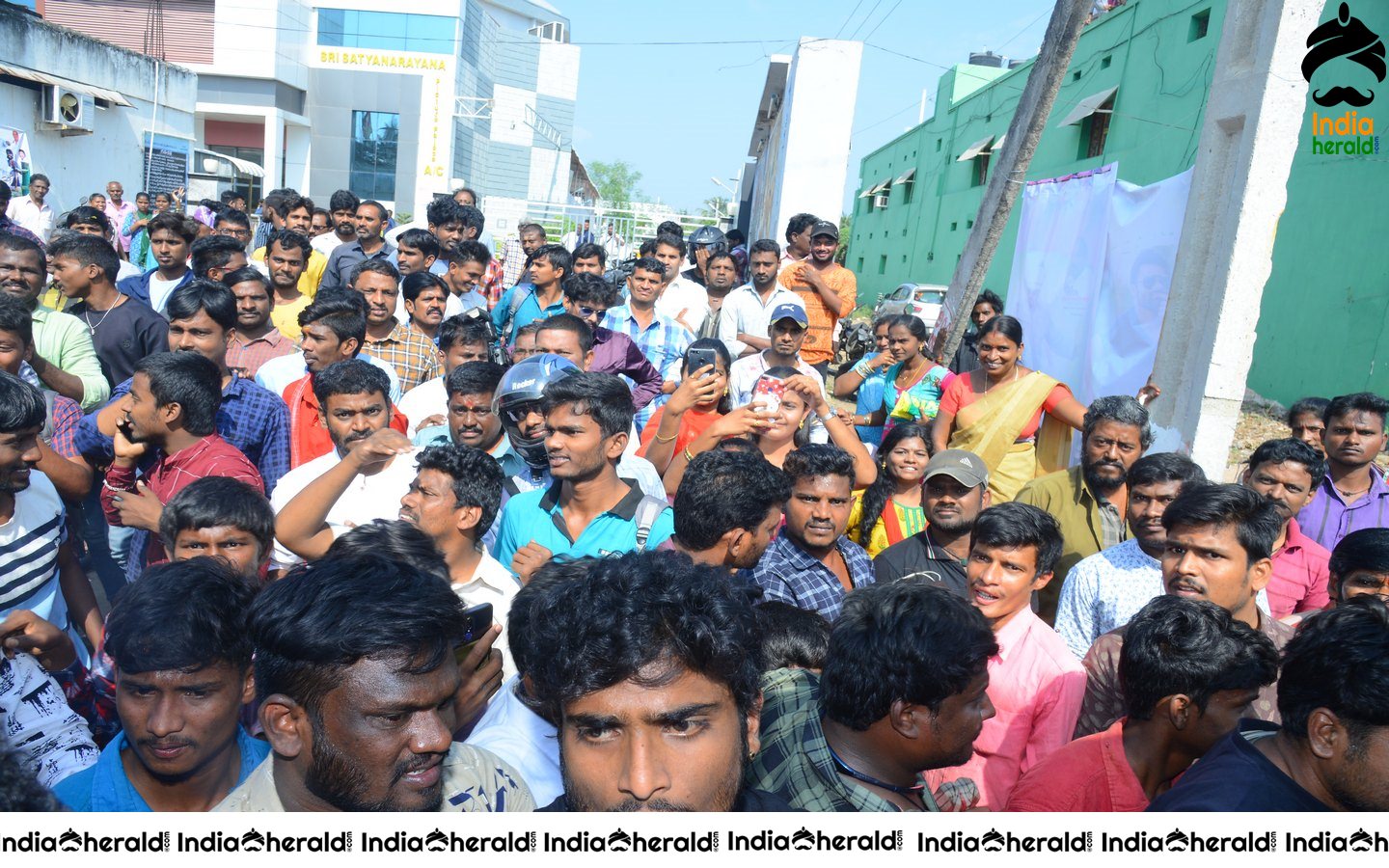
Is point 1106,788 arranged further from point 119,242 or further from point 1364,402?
point 119,242

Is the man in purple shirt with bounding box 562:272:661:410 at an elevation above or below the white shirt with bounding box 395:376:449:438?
above

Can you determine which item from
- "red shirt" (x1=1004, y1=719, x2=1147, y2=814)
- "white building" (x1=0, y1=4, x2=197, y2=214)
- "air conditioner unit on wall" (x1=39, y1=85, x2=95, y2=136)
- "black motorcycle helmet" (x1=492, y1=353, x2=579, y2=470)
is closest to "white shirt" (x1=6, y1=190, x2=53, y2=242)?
"white building" (x1=0, y1=4, x2=197, y2=214)

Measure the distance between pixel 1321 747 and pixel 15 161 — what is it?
826 inches

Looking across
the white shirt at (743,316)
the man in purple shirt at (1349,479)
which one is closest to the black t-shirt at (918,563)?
the man in purple shirt at (1349,479)

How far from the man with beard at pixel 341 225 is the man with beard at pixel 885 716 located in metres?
7.50

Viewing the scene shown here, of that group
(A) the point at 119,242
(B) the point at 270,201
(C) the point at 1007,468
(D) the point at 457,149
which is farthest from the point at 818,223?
(D) the point at 457,149

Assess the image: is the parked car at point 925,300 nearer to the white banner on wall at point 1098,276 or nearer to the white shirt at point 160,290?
the white banner on wall at point 1098,276

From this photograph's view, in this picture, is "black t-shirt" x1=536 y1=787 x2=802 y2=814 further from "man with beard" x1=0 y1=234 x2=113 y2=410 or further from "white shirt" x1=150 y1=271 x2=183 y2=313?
"white shirt" x1=150 y1=271 x2=183 y2=313

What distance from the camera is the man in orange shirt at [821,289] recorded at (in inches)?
293

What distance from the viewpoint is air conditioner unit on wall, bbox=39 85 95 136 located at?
65.4 ft

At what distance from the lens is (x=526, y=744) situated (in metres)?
2.34

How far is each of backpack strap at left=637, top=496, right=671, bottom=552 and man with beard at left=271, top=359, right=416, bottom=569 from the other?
2.70 ft

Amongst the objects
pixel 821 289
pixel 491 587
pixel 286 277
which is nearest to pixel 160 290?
pixel 286 277

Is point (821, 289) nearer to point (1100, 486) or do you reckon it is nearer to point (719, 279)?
point (719, 279)
